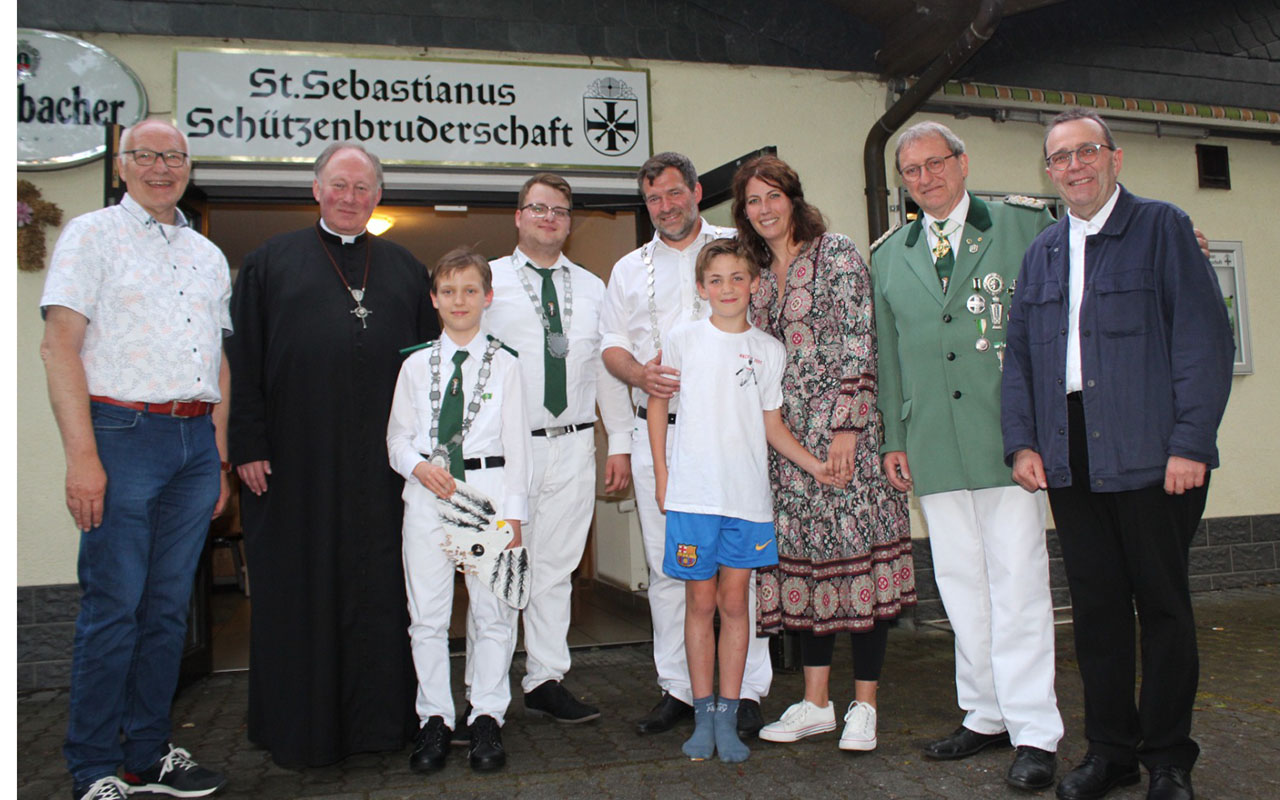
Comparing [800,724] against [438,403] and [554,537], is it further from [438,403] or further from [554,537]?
[438,403]

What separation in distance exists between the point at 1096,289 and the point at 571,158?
3.68 m

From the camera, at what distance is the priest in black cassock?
3758 millimetres

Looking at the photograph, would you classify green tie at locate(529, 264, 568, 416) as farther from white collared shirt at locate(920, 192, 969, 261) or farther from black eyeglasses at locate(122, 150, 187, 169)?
white collared shirt at locate(920, 192, 969, 261)

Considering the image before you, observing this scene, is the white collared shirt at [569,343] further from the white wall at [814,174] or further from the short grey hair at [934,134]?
the white wall at [814,174]

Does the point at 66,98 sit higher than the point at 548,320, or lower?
higher

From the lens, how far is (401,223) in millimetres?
9930

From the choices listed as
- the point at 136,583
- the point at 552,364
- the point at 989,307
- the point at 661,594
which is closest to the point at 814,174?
the point at 552,364

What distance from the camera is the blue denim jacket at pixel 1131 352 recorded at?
118 inches

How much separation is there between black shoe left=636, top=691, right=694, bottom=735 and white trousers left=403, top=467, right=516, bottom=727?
2.05 ft

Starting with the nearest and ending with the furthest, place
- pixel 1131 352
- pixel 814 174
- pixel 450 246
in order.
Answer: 1. pixel 1131 352
2. pixel 814 174
3. pixel 450 246

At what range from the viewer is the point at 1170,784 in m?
3.00

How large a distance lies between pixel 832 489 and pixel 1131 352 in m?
1.10

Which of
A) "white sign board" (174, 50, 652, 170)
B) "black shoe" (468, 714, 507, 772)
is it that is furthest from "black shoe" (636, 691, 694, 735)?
"white sign board" (174, 50, 652, 170)

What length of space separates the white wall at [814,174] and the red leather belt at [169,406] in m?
2.54
